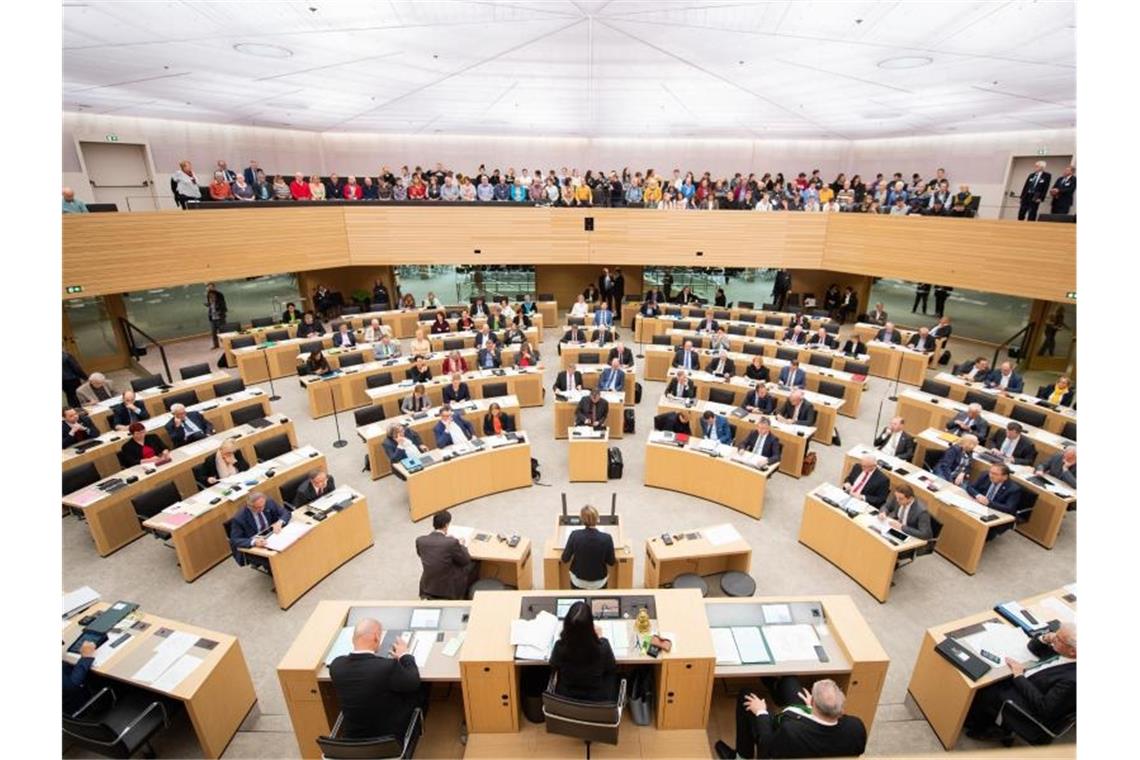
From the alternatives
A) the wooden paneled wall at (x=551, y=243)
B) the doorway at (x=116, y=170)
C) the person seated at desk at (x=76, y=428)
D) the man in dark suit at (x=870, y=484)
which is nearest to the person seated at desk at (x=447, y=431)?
the person seated at desk at (x=76, y=428)

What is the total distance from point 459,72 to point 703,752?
12787mm

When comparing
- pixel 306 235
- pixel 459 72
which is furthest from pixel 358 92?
pixel 306 235

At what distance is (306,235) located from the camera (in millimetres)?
16672

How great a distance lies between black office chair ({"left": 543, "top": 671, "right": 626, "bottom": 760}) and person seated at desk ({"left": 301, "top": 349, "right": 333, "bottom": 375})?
10.1m

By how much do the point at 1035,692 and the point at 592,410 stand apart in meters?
6.77

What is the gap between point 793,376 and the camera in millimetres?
11266

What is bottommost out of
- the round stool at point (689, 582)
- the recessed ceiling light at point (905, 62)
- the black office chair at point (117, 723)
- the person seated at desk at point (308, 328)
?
the black office chair at point (117, 723)

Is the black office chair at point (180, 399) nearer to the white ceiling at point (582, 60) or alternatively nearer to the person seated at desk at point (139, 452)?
the person seated at desk at point (139, 452)

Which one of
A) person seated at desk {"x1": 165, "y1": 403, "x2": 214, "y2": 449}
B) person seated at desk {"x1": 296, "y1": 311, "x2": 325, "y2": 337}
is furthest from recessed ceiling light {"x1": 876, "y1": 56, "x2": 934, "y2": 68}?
person seated at desk {"x1": 296, "y1": 311, "x2": 325, "y2": 337}

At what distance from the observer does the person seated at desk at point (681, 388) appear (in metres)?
10.2

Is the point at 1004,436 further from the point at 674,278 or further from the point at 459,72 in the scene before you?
the point at 674,278

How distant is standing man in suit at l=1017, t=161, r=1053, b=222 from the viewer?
13.4 meters

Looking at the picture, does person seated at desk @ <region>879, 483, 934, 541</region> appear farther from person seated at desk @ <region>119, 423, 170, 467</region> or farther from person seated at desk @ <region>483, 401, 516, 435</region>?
person seated at desk @ <region>119, 423, 170, 467</region>

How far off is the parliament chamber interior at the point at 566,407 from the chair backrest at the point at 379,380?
0.16 feet
